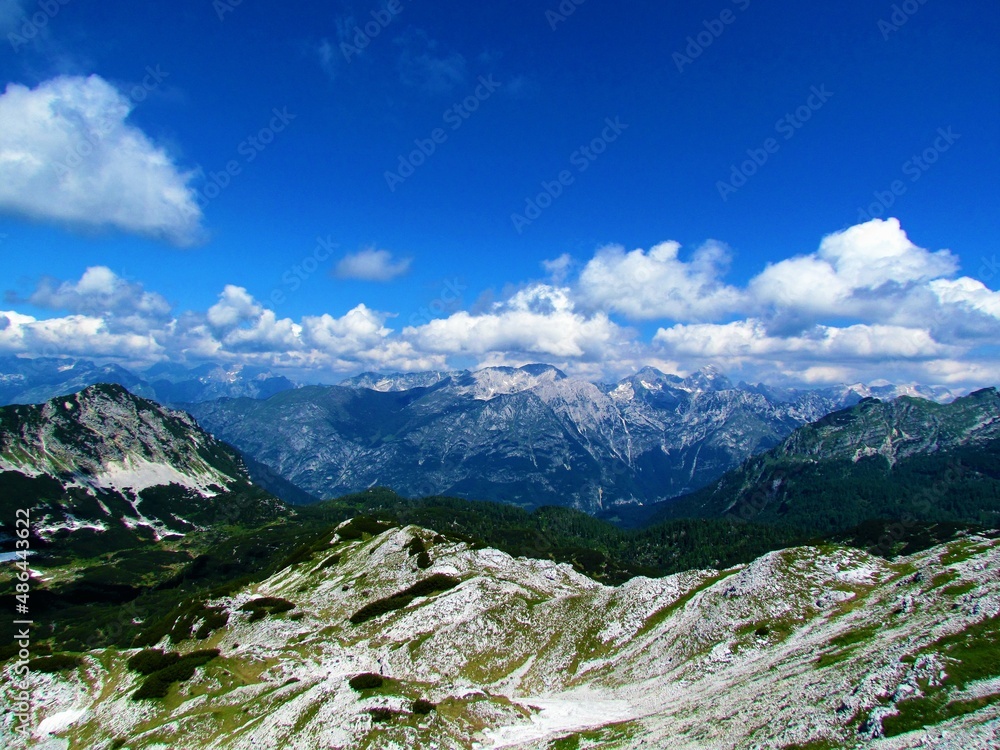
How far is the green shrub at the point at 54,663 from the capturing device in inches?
2657

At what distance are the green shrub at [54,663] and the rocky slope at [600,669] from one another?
1.16 m

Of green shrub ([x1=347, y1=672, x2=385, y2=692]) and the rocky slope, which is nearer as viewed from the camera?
the rocky slope

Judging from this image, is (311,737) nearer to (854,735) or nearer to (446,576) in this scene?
(854,735)

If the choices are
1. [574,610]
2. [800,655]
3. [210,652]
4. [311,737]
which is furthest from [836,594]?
[210,652]

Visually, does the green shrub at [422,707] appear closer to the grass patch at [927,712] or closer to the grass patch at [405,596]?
the grass patch at [927,712]

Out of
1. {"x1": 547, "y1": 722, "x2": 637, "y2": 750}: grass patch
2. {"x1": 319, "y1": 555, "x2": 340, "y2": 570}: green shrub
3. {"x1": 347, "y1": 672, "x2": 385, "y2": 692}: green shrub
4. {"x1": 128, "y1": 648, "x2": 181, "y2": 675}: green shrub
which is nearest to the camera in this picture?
{"x1": 547, "y1": 722, "x2": 637, "y2": 750}: grass patch

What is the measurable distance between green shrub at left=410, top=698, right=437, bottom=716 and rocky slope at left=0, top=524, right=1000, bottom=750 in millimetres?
236

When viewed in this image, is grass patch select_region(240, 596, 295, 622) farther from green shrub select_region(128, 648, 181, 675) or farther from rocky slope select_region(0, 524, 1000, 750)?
green shrub select_region(128, 648, 181, 675)

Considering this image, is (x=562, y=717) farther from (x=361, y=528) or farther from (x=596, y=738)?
(x=361, y=528)

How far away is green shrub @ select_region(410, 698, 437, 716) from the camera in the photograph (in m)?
47.1

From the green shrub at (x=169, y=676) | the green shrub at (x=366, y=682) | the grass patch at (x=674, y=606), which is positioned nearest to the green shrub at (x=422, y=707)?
the green shrub at (x=366, y=682)

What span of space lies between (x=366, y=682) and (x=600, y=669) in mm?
32159

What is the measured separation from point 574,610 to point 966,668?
56.0 metres

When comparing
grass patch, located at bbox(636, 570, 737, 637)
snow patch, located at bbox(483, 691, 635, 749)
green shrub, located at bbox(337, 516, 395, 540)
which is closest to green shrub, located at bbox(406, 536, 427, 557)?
green shrub, located at bbox(337, 516, 395, 540)
